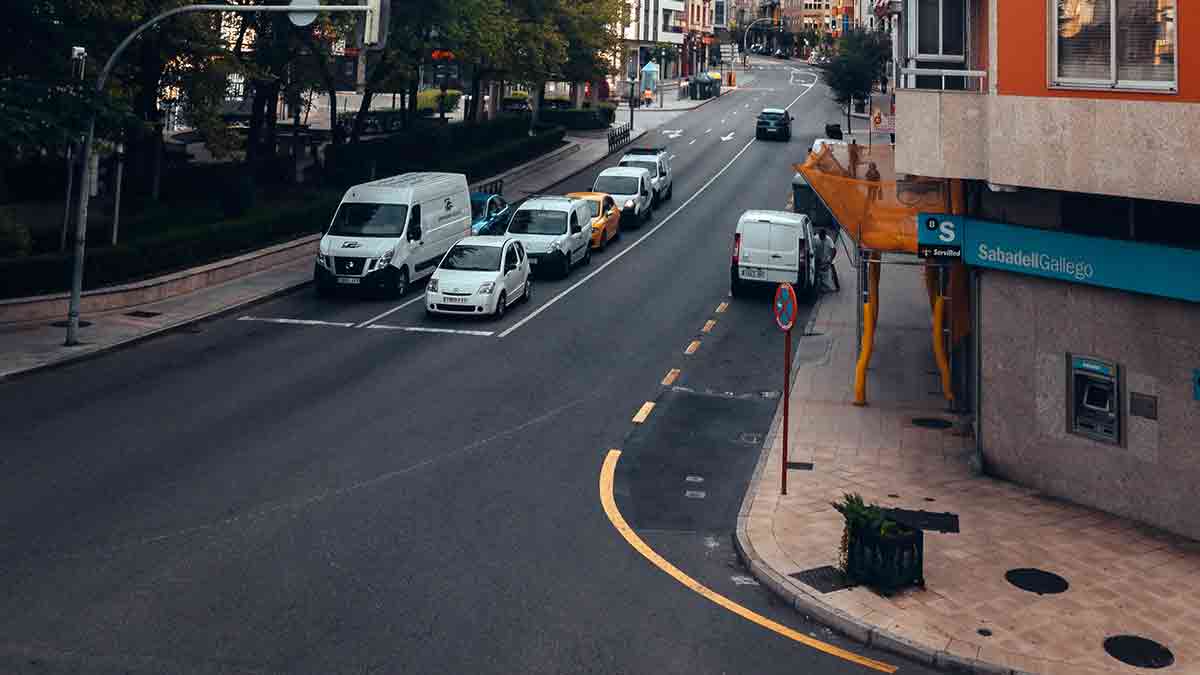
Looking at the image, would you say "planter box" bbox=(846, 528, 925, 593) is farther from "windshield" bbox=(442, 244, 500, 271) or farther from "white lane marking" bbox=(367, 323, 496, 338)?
"windshield" bbox=(442, 244, 500, 271)

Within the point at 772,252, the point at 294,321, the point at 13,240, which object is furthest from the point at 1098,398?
the point at 13,240

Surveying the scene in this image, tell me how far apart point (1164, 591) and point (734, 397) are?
995 centimetres

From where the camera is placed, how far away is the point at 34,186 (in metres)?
36.9

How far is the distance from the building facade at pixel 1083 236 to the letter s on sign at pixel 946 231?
0.09 metres

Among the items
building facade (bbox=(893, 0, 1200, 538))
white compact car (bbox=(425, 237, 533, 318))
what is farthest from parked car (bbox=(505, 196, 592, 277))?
building facade (bbox=(893, 0, 1200, 538))

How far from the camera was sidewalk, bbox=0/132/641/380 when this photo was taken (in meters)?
23.0

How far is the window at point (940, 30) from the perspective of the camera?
17.8 m

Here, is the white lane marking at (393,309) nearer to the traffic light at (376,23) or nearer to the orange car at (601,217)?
the orange car at (601,217)

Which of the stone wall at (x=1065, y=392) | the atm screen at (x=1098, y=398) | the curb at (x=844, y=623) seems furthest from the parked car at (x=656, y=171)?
the curb at (x=844, y=623)

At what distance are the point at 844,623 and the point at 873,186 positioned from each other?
10.2m

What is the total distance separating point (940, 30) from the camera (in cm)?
1791

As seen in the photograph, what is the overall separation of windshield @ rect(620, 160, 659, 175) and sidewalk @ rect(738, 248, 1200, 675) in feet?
88.9

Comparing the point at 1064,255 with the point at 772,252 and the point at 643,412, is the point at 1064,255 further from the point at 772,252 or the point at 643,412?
the point at 772,252

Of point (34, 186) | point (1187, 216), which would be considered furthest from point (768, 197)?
point (1187, 216)
